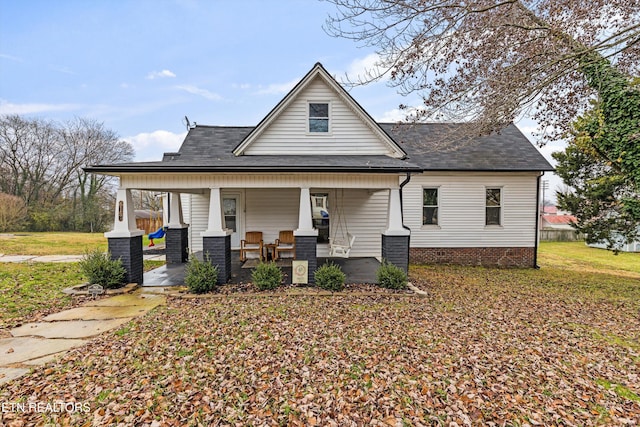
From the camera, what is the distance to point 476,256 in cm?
1206

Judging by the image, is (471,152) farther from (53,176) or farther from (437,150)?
(53,176)

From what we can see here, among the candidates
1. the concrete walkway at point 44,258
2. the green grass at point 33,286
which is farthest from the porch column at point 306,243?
the concrete walkway at point 44,258

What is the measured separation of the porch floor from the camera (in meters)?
7.79

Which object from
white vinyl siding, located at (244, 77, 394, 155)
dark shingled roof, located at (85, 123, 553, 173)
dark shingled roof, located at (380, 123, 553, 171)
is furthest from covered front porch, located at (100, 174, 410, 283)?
dark shingled roof, located at (380, 123, 553, 171)

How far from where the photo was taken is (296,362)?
3809 millimetres

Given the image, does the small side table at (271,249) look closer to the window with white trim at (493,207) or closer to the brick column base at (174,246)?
the brick column base at (174,246)

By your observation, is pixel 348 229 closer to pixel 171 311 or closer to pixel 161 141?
pixel 171 311

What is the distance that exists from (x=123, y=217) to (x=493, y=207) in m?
12.8

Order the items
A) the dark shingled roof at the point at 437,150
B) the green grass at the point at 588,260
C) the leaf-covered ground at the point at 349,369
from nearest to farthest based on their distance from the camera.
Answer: the leaf-covered ground at the point at 349,369
the dark shingled roof at the point at 437,150
the green grass at the point at 588,260

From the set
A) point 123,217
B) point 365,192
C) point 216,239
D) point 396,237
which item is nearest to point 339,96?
point 365,192

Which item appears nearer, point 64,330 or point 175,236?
point 64,330

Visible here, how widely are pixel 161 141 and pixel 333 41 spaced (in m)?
30.8

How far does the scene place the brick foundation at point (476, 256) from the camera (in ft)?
39.3

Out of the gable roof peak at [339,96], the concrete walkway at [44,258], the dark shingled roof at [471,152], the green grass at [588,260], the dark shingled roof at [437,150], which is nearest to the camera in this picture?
the gable roof peak at [339,96]
